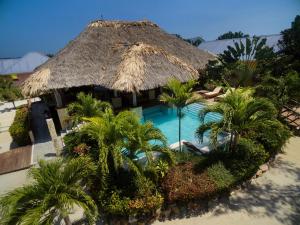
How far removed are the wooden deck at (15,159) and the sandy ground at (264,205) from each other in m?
6.65

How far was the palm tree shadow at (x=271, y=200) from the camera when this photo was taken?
6082 mm

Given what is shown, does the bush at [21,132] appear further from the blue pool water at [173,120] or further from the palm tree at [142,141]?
the palm tree at [142,141]

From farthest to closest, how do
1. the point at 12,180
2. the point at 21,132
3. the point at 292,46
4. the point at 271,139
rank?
the point at 292,46 → the point at 21,132 → the point at 12,180 → the point at 271,139

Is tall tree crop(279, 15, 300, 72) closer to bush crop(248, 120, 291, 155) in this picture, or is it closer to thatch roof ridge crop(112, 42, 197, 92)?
thatch roof ridge crop(112, 42, 197, 92)

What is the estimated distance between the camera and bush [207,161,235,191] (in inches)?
255

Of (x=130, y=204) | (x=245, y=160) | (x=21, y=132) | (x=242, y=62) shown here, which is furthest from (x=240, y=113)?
(x=242, y=62)

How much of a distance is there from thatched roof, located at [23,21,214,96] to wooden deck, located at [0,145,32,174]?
3.06m

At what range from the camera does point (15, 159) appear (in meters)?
9.88

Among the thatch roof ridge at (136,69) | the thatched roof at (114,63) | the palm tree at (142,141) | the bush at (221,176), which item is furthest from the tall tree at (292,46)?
the palm tree at (142,141)

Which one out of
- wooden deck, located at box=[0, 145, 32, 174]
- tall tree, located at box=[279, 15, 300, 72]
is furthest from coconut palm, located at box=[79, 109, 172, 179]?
tall tree, located at box=[279, 15, 300, 72]

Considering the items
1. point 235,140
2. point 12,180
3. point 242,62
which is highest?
point 242,62

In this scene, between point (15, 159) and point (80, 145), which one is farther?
point (15, 159)

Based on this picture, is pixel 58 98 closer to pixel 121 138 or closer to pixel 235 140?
pixel 121 138

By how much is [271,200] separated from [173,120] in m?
7.41
